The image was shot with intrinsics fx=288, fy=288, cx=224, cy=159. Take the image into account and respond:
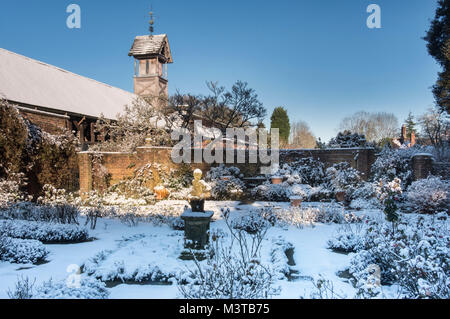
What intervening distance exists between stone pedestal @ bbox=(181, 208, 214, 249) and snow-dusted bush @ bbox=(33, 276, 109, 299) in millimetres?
1793

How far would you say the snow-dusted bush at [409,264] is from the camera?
9.29 ft

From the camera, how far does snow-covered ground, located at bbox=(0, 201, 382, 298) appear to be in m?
3.48

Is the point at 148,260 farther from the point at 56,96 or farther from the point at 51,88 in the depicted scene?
the point at 51,88

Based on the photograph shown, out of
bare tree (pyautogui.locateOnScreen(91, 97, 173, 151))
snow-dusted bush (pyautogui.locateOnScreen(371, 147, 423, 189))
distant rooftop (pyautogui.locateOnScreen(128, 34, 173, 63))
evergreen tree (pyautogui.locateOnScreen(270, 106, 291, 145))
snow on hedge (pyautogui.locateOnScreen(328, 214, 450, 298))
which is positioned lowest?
snow on hedge (pyautogui.locateOnScreen(328, 214, 450, 298))

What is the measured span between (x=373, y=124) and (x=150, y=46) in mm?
24455

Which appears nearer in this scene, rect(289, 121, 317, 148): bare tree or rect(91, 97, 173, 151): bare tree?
rect(91, 97, 173, 151): bare tree

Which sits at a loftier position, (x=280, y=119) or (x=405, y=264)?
(x=280, y=119)

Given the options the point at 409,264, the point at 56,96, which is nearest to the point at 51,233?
the point at 409,264

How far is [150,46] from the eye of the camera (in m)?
26.5

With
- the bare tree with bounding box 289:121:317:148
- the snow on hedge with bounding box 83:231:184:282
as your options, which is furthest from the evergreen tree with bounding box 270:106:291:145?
the snow on hedge with bounding box 83:231:184:282

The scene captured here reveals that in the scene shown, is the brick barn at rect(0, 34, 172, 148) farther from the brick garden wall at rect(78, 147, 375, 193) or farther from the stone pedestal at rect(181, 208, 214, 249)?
the stone pedestal at rect(181, 208, 214, 249)

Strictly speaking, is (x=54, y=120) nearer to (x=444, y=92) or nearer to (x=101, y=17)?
(x=101, y=17)
